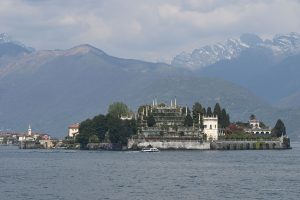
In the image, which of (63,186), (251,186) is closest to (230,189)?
(251,186)

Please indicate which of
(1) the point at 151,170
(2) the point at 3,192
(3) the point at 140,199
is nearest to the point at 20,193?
(2) the point at 3,192

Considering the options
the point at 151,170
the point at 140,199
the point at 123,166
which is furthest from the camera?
the point at 123,166

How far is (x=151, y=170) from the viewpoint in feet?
405

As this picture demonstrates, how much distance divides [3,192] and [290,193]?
2700 cm

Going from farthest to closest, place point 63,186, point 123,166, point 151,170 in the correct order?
1. point 123,166
2. point 151,170
3. point 63,186

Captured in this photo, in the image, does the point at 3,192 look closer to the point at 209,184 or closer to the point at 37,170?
the point at 209,184

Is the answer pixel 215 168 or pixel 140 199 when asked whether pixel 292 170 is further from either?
pixel 140 199

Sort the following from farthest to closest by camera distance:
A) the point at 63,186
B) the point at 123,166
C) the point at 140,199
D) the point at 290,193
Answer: the point at 123,166
the point at 63,186
the point at 290,193
the point at 140,199

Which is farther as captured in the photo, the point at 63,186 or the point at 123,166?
the point at 123,166

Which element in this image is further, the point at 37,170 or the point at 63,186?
the point at 37,170

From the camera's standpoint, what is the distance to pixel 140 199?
8294 cm

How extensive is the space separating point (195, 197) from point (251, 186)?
517 inches

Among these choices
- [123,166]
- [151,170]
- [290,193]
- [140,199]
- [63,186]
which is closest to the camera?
[140,199]

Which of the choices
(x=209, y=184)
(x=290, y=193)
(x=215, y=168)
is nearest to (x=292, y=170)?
(x=215, y=168)
